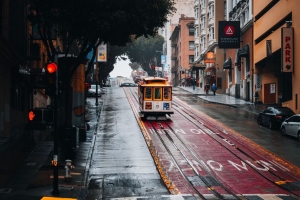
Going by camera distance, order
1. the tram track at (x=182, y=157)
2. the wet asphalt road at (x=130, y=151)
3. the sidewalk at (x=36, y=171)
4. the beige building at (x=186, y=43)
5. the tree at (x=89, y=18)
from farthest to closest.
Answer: the beige building at (x=186, y=43) < the tree at (x=89, y=18) < the wet asphalt road at (x=130, y=151) < the tram track at (x=182, y=157) < the sidewalk at (x=36, y=171)

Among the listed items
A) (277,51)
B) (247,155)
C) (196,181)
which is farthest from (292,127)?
(277,51)

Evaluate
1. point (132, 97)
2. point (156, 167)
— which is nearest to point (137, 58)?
point (132, 97)

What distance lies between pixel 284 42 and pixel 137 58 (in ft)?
354

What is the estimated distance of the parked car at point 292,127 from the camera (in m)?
31.5

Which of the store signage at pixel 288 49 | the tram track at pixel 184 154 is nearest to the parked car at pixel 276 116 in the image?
the store signage at pixel 288 49

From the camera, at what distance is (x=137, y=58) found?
148625 millimetres

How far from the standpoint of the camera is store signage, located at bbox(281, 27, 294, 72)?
41656 millimetres

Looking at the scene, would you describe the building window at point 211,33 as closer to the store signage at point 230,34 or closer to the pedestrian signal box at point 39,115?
the store signage at point 230,34

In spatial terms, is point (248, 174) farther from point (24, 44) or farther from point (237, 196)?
point (24, 44)

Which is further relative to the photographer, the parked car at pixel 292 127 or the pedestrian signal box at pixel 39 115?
the parked car at pixel 292 127

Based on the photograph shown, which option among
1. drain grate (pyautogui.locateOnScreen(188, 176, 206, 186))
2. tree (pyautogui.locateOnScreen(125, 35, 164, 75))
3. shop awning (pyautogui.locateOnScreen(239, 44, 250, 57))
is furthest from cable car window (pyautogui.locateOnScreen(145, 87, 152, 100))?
tree (pyautogui.locateOnScreen(125, 35, 164, 75))

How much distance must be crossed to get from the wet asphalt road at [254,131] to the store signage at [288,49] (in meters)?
5.13

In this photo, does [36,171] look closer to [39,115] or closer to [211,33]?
[39,115]

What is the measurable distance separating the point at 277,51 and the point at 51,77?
33.9 metres
